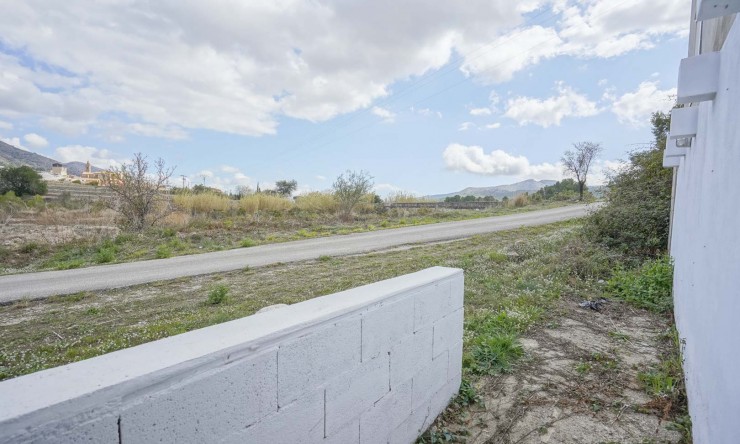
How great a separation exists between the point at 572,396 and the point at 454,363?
95 cm

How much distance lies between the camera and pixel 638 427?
8.27ft

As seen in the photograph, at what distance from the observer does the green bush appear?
16.5 ft

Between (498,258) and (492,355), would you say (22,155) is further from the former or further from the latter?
(492,355)

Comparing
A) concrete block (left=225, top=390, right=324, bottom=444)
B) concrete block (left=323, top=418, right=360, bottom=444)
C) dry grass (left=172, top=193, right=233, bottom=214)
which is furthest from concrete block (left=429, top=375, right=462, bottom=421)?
dry grass (left=172, top=193, right=233, bottom=214)

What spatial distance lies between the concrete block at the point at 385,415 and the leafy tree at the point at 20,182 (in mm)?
30247

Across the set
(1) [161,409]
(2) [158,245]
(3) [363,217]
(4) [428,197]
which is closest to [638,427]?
(1) [161,409]

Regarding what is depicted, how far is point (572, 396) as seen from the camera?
2.90 metres

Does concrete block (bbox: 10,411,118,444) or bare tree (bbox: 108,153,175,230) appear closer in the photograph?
concrete block (bbox: 10,411,118,444)

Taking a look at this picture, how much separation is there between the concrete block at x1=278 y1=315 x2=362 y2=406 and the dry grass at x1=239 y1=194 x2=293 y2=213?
19554 mm

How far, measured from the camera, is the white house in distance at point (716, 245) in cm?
165

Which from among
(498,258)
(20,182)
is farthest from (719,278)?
(20,182)

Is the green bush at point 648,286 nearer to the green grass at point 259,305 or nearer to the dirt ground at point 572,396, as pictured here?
the green grass at point 259,305

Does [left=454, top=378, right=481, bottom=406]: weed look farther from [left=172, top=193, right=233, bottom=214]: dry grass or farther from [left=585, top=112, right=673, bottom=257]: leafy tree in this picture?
[left=172, top=193, right=233, bottom=214]: dry grass

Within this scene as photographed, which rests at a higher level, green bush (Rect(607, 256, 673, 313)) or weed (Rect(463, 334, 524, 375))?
green bush (Rect(607, 256, 673, 313))
